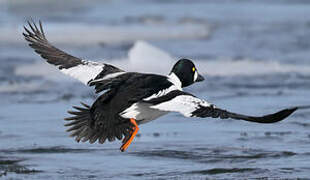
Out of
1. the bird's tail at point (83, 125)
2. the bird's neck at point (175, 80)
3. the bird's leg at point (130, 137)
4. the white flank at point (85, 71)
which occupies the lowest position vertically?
the bird's leg at point (130, 137)

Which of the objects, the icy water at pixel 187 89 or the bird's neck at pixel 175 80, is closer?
the bird's neck at pixel 175 80

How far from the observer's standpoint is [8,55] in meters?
14.0

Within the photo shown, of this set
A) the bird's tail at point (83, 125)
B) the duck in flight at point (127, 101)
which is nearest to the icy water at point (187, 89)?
the bird's tail at point (83, 125)

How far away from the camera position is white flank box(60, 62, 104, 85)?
6.43 m

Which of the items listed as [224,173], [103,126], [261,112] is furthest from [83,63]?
[261,112]

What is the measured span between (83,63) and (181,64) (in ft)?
2.86

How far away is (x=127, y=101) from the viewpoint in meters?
5.79

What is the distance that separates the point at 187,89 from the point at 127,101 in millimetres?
4837

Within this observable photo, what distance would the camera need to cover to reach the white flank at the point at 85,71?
643 centimetres

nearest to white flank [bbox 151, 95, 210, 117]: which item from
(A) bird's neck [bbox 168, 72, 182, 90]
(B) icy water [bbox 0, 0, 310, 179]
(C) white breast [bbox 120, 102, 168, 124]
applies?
(C) white breast [bbox 120, 102, 168, 124]

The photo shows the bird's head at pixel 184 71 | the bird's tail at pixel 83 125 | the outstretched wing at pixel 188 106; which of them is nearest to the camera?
the outstretched wing at pixel 188 106

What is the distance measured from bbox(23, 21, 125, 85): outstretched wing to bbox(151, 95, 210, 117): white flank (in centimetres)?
94

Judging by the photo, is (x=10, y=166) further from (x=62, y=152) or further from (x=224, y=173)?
(x=224, y=173)

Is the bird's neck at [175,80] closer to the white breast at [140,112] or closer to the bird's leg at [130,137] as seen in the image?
the white breast at [140,112]
